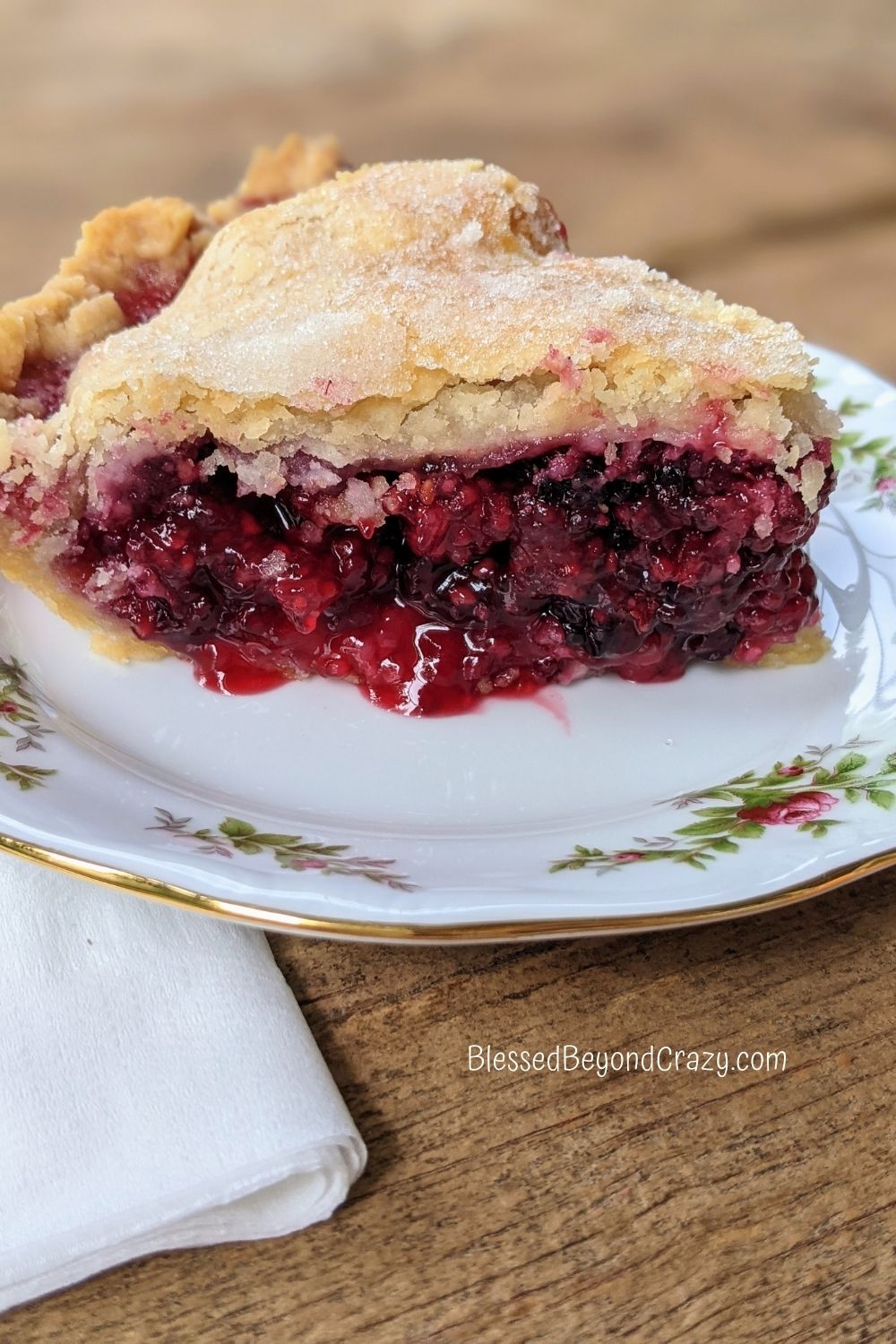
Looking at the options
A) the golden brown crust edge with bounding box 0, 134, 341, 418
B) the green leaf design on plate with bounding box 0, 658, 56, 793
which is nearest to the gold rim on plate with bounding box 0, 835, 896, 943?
the green leaf design on plate with bounding box 0, 658, 56, 793

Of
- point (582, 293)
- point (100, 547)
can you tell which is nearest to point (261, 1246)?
point (100, 547)

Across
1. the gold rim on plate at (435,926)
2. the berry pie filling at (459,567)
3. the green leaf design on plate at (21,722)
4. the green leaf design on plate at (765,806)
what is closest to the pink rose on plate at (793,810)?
the green leaf design on plate at (765,806)

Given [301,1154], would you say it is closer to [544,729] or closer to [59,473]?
[544,729]

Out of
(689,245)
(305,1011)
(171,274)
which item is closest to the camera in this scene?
(305,1011)

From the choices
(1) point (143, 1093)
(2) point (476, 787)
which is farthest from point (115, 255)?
(1) point (143, 1093)

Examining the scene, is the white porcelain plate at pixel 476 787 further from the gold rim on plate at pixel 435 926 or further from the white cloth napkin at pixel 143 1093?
the white cloth napkin at pixel 143 1093

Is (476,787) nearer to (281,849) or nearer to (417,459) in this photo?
(281,849)

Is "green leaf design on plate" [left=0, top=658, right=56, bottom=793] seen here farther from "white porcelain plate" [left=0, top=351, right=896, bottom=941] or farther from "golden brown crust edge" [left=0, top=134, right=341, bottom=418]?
"golden brown crust edge" [left=0, top=134, right=341, bottom=418]

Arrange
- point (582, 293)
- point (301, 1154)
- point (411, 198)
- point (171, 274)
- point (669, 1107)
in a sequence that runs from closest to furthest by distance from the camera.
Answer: point (301, 1154) → point (669, 1107) → point (582, 293) → point (411, 198) → point (171, 274)
